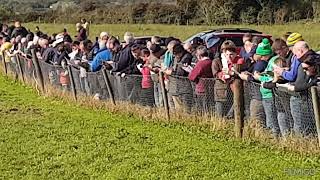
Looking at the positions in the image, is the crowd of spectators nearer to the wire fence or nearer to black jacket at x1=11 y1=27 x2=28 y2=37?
the wire fence

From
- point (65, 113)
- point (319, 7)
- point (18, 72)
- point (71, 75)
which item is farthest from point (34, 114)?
point (319, 7)

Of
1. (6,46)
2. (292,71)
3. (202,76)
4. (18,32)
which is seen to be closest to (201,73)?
(202,76)

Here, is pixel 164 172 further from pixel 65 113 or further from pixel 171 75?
pixel 65 113

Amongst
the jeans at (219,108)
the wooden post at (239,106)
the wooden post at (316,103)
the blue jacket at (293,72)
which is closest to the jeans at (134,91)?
the jeans at (219,108)

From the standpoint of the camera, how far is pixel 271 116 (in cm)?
1096

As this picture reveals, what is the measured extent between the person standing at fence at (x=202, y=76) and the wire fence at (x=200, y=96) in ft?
0.06

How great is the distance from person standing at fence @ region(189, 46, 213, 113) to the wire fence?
2 cm

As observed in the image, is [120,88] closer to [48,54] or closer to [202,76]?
[202,76]

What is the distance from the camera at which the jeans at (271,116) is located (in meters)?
10.9

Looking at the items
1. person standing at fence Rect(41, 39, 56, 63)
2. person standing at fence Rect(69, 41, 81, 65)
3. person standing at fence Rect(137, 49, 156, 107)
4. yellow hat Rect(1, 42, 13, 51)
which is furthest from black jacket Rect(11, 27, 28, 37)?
person standing at fence Rect(137, 49, 156, 107)

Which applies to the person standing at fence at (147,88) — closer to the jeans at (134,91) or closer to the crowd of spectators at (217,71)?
the crowd of spectators at (217,71)

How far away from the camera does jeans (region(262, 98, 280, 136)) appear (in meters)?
10.9

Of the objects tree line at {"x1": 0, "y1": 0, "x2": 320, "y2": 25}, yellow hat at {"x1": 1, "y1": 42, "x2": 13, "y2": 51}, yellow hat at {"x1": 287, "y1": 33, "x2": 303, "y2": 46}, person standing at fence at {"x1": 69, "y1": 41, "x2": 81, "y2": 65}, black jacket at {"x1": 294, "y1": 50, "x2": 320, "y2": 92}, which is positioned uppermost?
yellow hat at {"x1": 287, "y1": 33, "x2": 303, "y2": 46}

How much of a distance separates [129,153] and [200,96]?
2259 millimetres
